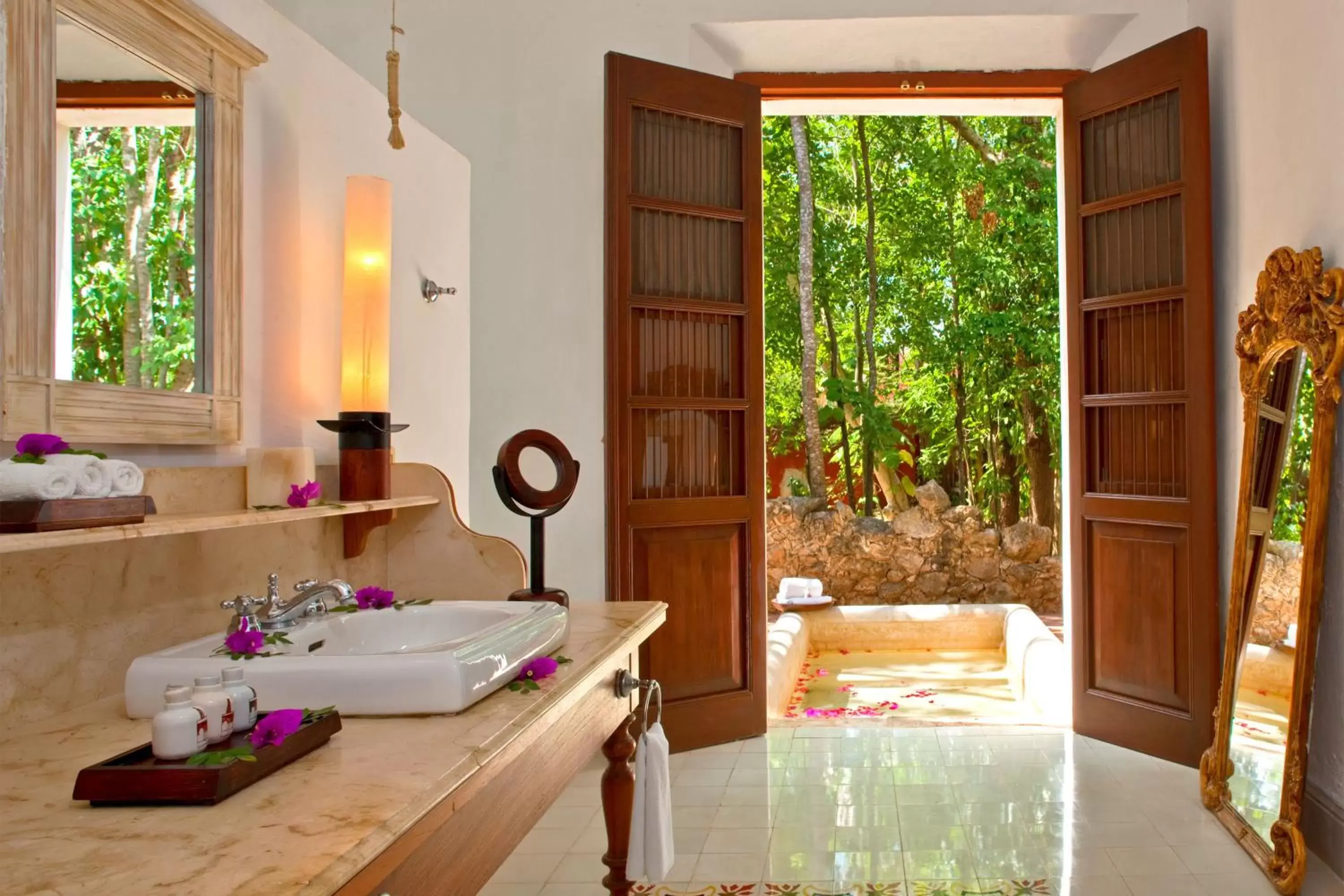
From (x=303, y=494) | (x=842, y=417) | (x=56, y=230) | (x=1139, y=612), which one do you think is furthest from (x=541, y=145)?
(x=842, y=417)

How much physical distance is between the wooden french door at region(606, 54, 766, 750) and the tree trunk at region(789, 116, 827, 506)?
462 centimetres

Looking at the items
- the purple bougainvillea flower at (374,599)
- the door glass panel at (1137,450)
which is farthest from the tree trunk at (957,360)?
the purple bougainvillea flower at (374,599)

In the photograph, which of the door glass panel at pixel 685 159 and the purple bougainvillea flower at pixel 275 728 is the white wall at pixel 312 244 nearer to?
the purple bougainvillea flower at pixel 275 728

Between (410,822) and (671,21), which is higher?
(671,21)

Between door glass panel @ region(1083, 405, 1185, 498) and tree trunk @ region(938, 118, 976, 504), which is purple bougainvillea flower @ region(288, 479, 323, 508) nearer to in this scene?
door glass panel @ region(1083, 405, 1185, 498)

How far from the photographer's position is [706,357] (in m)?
4.20

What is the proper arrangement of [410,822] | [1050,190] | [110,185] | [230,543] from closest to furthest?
[410,822]
[110,185]
[230,543]
[1050,190]

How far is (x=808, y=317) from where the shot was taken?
894 cm

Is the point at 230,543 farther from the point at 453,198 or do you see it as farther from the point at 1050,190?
the point at 1050,190

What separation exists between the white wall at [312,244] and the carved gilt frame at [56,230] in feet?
0.17

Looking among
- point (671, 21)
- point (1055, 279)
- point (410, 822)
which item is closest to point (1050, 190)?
point (1055, 279)

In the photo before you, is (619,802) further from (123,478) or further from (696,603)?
(696,603)

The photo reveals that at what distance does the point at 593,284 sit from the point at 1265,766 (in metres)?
2.68

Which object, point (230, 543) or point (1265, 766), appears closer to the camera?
point (230, 543)
